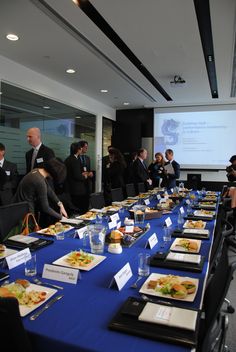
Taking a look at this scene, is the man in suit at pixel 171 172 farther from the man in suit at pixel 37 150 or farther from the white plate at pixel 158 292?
the white plate at pixel 158 292

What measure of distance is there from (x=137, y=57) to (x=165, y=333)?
14.6 ft

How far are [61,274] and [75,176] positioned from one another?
339cm

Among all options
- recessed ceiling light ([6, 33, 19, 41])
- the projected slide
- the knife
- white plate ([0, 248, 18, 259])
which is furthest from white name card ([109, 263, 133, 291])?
the projected slide

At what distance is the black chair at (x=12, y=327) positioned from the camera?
2.62 feet

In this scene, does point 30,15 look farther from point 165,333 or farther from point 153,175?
point 153,175

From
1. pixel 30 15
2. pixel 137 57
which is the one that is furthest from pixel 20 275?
pixel 137 57

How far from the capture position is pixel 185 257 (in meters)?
1.61

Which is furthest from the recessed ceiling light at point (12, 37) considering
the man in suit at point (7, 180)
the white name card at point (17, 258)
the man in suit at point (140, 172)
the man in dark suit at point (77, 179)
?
the white name card at point (17, 258)

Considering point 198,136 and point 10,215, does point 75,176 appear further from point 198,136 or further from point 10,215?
point 198,136

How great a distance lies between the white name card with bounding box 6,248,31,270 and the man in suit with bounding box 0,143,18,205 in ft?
7.81

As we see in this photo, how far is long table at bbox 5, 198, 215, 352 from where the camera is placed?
89 centimetres

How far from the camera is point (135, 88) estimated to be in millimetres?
6551

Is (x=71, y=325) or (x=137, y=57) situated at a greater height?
(x=137, y=57)

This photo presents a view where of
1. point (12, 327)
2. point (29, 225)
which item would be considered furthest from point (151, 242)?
point (12, 327)
